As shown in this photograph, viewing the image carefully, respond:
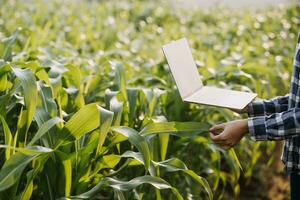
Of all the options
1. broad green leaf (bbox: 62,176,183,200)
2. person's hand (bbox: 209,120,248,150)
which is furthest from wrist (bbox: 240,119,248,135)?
broad green leaf (bbox: 62,176,183,200)

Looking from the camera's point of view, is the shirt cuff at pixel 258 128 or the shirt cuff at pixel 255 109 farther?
the shirt cuff at pixel 255 109

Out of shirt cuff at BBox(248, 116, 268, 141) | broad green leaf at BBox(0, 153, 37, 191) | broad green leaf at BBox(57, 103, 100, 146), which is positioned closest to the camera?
broad green leaf at BBox(0, 153, 37, 191)

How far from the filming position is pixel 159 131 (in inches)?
67.5

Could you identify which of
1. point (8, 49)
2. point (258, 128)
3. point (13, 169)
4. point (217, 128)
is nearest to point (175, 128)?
point (217, 128)

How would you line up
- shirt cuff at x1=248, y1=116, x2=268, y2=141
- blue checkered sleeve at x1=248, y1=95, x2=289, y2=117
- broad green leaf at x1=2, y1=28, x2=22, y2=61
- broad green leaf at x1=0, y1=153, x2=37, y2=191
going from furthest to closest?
1. broad green leaf at x1=2, y1=28, x2=22, y2=61
2. blue checkered sleeve at x1=248, y1=95, x2=289, y2=117
3. shirt cuff at x1=248, y1=116, x2=268, y2=141
4. broad green leaf at x1=0, y1=153, x2=37, y2=191

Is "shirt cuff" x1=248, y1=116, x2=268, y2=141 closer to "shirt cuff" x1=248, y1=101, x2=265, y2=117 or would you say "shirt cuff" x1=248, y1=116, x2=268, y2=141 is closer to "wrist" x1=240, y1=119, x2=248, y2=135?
"wrist" x1=240, y1=119, x2=248, y2=135

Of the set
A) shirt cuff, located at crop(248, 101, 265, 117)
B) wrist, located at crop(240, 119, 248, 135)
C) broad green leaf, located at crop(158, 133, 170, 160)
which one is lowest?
broad green leaf, located at crop(158, 133, 170, 160)

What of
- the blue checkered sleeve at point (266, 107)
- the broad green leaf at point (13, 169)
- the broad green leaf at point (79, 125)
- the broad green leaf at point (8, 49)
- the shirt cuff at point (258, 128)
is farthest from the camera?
the broad green leaf at point (8, 49)

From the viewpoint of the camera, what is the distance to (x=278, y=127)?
1.63 meters

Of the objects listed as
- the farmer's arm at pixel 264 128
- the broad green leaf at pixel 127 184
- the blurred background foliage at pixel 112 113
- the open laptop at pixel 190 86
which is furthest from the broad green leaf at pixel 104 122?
the farmer's arm at pixel 264 128

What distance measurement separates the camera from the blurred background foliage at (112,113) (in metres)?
1.58

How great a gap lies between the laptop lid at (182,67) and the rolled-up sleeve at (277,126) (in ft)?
0.70

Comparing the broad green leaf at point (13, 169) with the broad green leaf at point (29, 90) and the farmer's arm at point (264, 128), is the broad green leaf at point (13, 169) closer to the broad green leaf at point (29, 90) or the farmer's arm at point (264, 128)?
the broad green leaf at point (29, 90)

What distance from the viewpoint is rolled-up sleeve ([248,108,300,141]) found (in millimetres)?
1609
